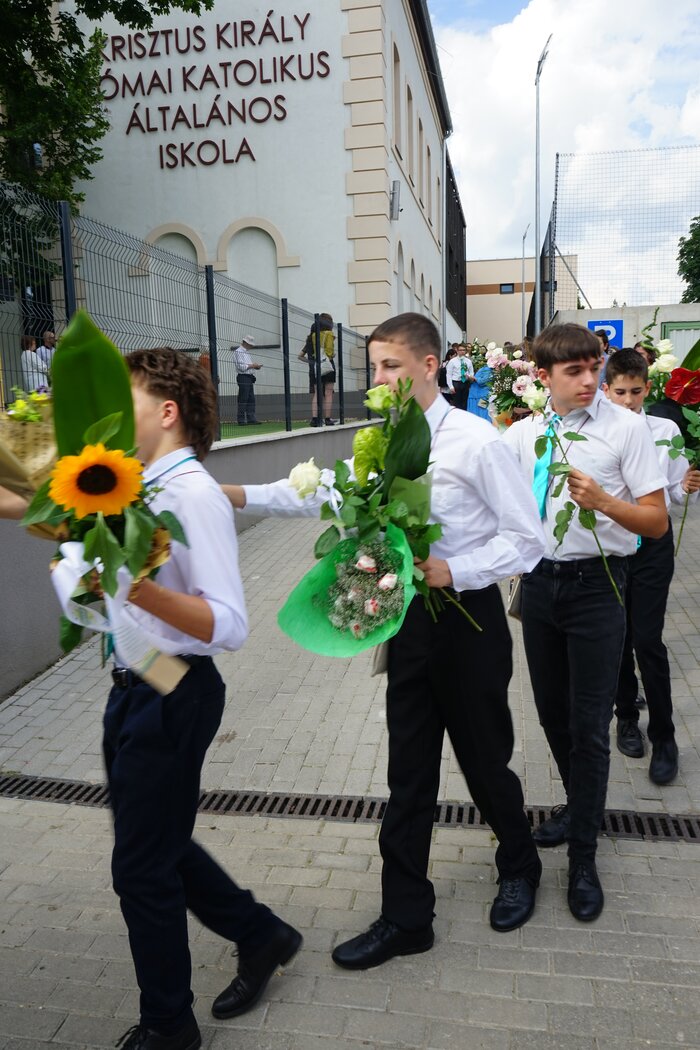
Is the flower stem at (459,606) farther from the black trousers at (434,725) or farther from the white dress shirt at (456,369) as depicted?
the white dress shirt at (456,369)

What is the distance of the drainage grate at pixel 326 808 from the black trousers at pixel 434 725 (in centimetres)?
98

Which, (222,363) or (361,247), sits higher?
(361,247)

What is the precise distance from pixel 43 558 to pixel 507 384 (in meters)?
4.72

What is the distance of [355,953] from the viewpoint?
2.92m

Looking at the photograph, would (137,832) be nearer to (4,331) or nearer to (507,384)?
(4,331)

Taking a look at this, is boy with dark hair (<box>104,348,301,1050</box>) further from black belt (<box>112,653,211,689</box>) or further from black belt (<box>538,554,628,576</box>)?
black belt (<box>538,554,628,576</box>)

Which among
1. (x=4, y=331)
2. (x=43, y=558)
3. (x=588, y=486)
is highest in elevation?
(x=4, y=331)

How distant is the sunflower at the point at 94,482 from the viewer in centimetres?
177

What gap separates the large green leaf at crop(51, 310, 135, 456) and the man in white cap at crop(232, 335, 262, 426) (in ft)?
28.9

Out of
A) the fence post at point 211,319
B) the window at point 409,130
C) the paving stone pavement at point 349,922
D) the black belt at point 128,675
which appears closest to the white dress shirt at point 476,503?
the black belt at point 128,675

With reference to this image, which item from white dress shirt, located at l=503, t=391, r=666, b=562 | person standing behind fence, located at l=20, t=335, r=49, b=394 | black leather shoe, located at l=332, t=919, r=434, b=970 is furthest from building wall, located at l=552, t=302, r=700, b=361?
black leather shoe, located at l=332, t=919, r=434, b=970

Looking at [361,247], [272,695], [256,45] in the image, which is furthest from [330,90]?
[272,695]

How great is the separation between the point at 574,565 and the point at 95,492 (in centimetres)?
201

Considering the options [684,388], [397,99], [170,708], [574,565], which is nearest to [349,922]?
[170,708]
